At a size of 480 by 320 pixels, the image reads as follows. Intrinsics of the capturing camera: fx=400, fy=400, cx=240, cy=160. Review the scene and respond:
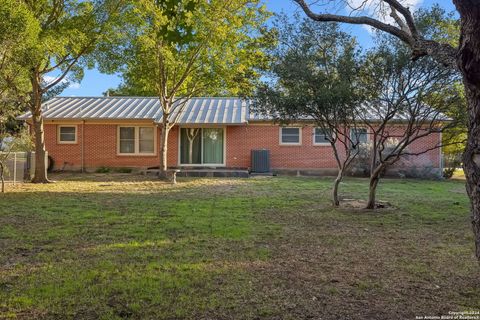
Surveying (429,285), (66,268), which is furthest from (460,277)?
(66,268)

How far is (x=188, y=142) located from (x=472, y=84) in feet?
62.0

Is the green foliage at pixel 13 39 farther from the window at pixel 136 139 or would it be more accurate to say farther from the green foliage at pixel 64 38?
the window at pixel 136 139

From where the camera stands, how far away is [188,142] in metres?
20.9

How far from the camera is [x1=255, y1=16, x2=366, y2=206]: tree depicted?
843 centimetres

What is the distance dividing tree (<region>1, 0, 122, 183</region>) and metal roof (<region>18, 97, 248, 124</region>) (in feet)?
18.0

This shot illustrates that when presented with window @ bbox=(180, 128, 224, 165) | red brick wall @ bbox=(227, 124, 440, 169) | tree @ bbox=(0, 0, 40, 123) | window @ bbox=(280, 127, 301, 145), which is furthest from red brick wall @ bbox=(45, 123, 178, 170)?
tree @ bbox=(0, 0, 40, 123)

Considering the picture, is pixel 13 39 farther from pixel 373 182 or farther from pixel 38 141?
pixel 373 182

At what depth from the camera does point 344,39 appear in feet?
28.5

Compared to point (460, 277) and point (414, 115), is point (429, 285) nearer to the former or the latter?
point (460, 277)

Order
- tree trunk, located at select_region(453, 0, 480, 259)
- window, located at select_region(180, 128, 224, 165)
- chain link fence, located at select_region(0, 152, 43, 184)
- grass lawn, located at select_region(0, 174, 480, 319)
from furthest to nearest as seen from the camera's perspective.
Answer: window, located at select_region(180, 128, 224, 165)
chain link fence, located at select_region(0, 152, 43, 184)
grass lawn, located at select_region(0, 174, 480, 319)
tree trunk, located at select_region(453, 0, 480, 259)

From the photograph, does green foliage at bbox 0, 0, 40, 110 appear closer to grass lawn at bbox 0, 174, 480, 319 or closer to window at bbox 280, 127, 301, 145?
grass lawn at bbox 0, 174, 480, 319

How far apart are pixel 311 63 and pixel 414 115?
2442 millimetres

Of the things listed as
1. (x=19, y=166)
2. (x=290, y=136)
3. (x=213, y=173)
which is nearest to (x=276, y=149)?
(x=290, y=136)

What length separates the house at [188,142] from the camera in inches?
808
